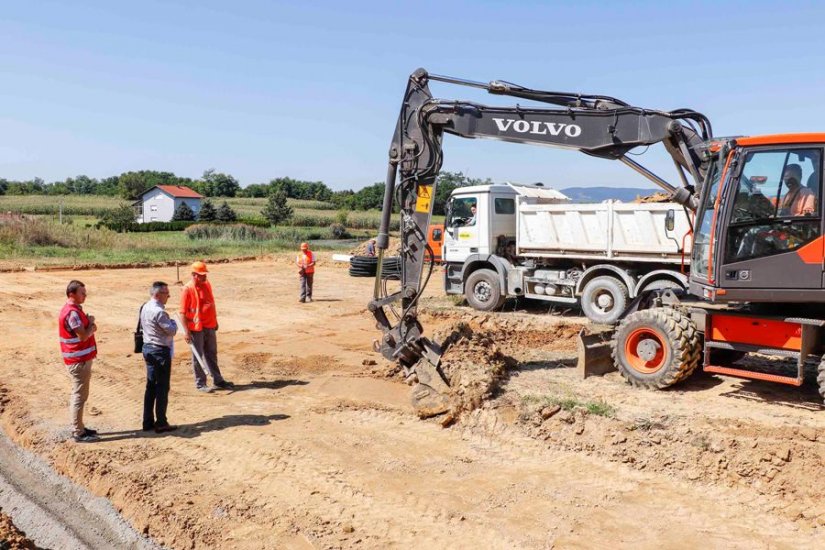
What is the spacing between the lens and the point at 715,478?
628 centimetres

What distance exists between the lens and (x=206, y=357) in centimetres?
945

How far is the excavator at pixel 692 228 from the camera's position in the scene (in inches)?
293

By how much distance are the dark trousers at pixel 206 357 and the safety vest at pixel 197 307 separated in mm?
160

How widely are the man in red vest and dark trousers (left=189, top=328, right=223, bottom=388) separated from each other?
1.98m

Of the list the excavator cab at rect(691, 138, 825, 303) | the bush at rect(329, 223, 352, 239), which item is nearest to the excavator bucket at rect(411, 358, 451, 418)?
the excavator cab at rect(691, 138, 825, 303)

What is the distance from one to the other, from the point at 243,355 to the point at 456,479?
6240 mm

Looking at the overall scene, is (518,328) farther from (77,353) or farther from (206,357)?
(77,353)

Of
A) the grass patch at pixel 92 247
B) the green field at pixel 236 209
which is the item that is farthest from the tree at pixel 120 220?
the grass patch at pixel 92 247

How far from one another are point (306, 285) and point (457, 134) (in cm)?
962

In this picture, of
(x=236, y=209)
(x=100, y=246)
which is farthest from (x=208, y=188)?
(x=100, y=246)

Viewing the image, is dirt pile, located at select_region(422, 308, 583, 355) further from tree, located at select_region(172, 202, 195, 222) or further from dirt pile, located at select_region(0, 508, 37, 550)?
tree, located at select_region(172, 202, 195, 222)

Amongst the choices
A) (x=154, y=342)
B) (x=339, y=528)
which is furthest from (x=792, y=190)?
(x=154, y=342)

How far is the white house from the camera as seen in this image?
65875 mm

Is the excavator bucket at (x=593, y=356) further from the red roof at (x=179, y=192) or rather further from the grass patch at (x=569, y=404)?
the red roof at (x=179, y=192)
